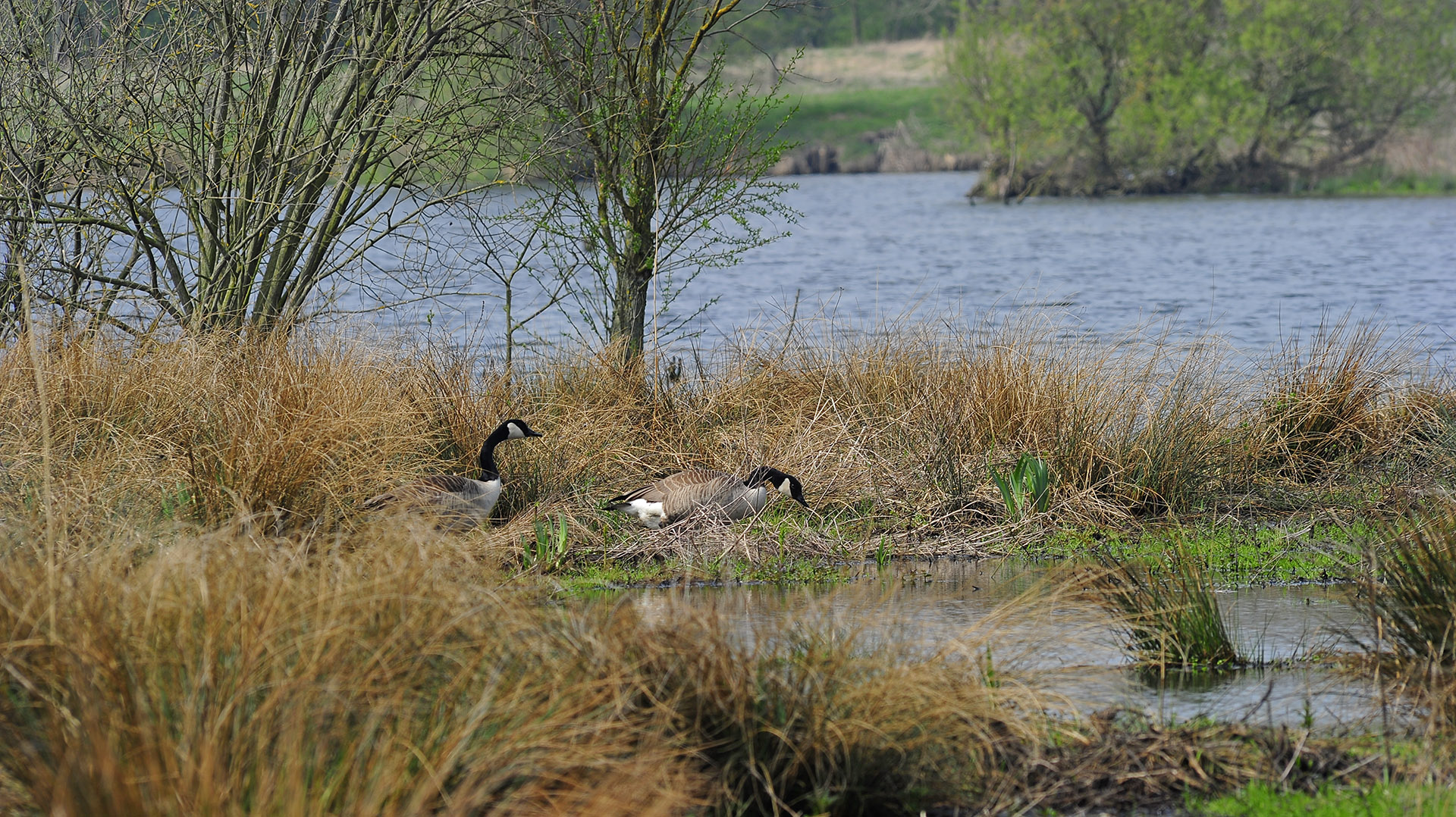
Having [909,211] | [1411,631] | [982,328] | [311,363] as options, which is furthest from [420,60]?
[909,211]

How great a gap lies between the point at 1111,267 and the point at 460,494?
23.5 metres

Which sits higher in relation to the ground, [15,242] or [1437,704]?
[15,242]

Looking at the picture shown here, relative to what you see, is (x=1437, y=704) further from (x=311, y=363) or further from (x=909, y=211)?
(x=909, y=211)

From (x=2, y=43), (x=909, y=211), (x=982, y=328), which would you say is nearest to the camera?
(x=2, y=43)

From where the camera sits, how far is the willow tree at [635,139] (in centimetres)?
1020

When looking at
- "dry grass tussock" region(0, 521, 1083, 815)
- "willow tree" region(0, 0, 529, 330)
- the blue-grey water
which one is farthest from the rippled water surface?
"willow tree" region(0, 0, 529, 330)

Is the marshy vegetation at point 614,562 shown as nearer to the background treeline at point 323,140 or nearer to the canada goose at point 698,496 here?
the canada goose at point 698,496

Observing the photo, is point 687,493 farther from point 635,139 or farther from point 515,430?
point 635,139

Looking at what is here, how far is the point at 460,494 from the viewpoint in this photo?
717 centimetres

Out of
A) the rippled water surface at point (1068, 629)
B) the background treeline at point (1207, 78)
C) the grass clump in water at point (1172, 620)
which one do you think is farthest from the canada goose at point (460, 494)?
the background treeline at point (1207, 78)

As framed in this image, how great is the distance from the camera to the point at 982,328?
1035 centimetres

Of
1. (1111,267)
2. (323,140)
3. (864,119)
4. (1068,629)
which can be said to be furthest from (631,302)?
(864,119)

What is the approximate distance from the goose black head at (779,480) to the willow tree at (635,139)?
2.27m

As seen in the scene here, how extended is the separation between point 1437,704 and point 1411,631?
97 cm
